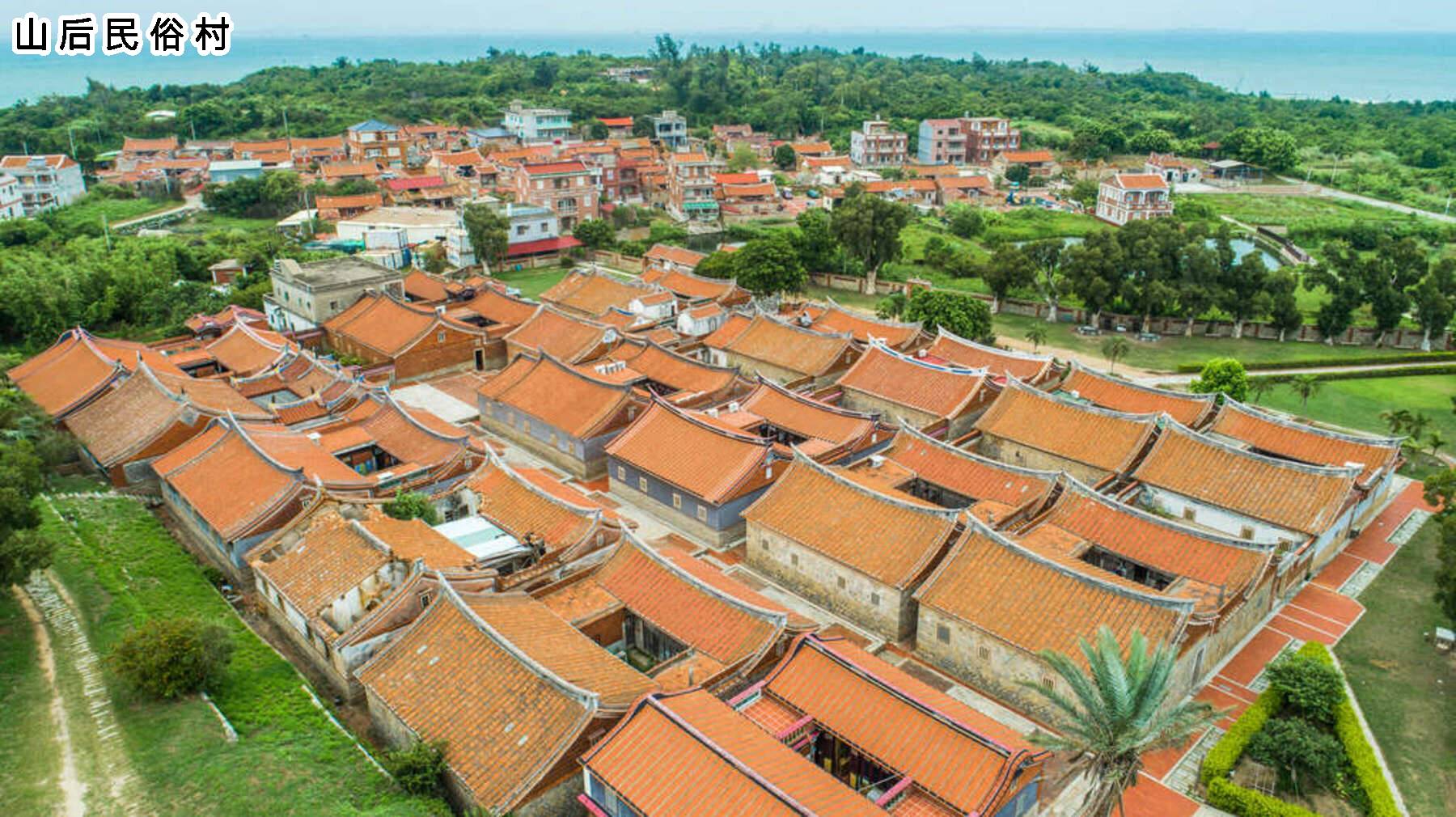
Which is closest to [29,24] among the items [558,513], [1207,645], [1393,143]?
[558,513]

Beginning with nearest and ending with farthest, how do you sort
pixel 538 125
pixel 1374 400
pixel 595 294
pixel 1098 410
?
pixel 1098 410 → pixel 1374 400 → pixel 595 294 → pixel 538 125

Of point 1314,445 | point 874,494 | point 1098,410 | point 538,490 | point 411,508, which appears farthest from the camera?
point 1098,410

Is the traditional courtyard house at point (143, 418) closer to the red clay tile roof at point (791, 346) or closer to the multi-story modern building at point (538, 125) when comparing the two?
the red clay tile roof at point (791, 346)

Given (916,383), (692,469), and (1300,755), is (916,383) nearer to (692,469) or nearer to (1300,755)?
(692,469)

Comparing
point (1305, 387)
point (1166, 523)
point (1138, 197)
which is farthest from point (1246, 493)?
point (1138, 197)

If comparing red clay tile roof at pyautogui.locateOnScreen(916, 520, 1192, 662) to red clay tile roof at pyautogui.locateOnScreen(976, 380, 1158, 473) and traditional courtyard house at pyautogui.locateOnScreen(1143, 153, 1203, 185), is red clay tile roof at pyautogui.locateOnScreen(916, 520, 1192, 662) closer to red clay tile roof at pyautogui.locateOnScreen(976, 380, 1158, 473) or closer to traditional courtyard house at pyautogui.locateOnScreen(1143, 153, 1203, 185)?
red clay tile roof at pyautogui.locateOnScreen(976, 380, 1158, 473)

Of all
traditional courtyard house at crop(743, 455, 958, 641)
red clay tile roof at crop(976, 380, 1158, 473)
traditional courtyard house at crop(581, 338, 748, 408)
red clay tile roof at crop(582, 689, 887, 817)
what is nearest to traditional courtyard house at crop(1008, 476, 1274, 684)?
traditional courtyard house at crop(743, 455, 958, 641)
